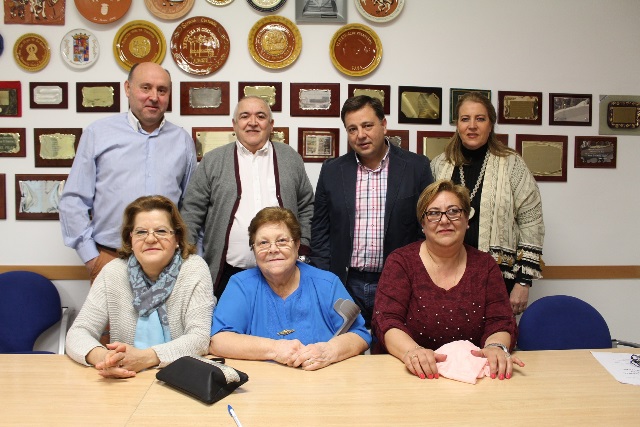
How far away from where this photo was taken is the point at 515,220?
8.12ft

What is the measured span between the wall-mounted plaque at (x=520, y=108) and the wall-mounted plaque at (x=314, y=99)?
105 cm

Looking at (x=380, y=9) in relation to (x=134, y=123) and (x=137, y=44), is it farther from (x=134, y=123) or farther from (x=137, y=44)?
(x=134, y=123)

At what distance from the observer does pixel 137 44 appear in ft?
9.63

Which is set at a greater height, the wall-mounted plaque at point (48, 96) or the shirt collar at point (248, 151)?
the wall-mounted plaque at point (48, 96)

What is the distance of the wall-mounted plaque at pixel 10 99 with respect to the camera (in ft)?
9.73

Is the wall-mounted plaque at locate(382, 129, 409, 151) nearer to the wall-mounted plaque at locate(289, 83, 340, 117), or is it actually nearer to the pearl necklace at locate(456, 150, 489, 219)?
the wall-mounted plaque at locate(289, 83, 340, 117)

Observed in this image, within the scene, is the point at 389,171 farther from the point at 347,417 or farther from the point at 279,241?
the point at 347,417

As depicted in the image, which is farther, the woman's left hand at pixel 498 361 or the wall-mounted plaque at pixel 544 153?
the wall-mounted plaque at pixel 544 153

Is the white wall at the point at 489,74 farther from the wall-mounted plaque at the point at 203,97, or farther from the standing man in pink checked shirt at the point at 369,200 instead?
the standing man in pink checked shirt at the point at 369,200

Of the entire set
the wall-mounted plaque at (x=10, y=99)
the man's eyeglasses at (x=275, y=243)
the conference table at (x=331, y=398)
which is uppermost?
the wall-mounted plaque at (x=10, y=99)

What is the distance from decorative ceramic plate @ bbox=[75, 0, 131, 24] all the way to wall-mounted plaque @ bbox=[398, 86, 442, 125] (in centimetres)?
171

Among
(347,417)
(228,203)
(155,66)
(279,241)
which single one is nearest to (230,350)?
(279,241)

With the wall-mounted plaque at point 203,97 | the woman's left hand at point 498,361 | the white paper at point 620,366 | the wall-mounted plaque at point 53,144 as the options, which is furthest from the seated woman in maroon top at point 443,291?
the wall-mounted plaque at point 53,144

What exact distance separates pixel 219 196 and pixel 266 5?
1.28 m
